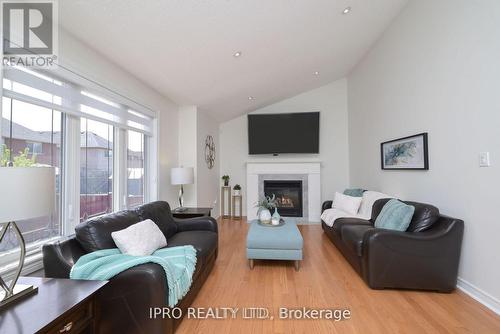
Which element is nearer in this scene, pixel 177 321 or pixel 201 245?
pixel 177 321

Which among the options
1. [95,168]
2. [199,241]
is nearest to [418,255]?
Result: [199,241]

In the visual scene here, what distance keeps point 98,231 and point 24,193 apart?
0.94 m

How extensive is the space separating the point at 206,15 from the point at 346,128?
4.44 meters

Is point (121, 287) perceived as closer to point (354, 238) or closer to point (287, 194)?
point (354, 238)

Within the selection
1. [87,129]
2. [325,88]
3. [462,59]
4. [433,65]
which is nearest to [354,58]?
[325,88]

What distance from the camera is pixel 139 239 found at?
6.36ft

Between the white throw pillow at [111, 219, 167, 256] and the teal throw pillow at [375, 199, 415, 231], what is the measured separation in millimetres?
2545

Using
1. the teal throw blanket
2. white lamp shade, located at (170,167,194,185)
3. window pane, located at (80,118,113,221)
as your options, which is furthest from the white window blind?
the teal throw blanket

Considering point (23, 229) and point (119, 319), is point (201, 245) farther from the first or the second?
point (23, 229)

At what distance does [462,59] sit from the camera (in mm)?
2217

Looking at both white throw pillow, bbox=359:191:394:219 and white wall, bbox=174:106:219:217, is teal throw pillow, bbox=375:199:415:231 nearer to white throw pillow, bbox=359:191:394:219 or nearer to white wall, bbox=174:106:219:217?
white throw pillow, bbox=359:191:394:219

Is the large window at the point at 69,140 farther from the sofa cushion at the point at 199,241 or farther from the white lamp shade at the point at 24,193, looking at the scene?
the sofa cushion at the point at 199,241

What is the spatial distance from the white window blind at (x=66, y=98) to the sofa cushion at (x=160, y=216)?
43.4 inches

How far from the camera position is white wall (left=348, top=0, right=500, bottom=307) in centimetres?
193
